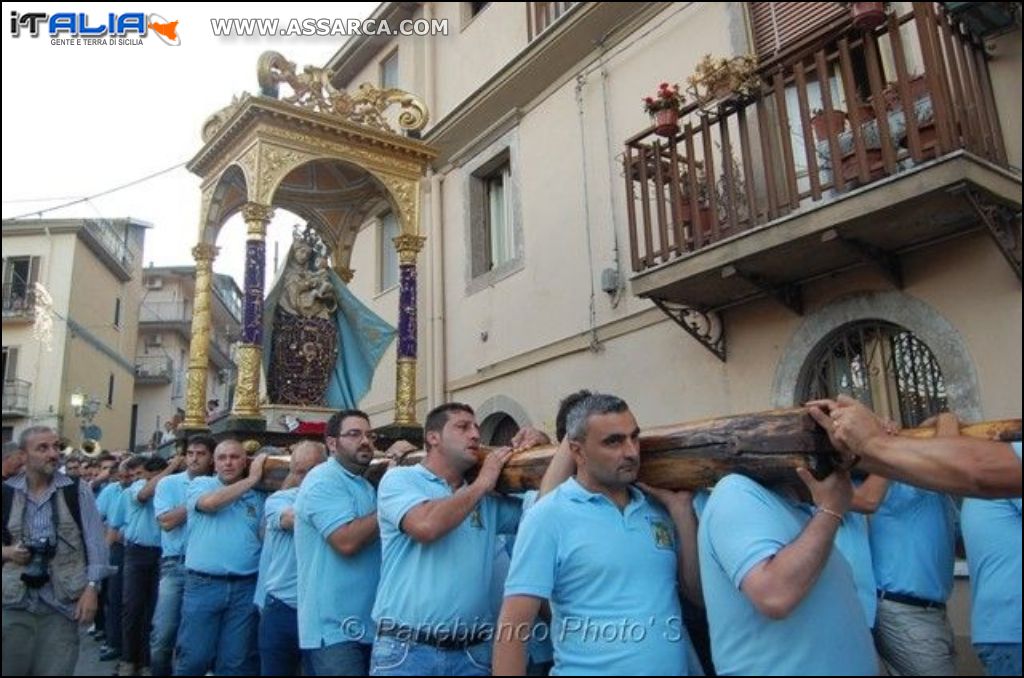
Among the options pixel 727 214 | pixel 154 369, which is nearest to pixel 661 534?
pixel 727 214

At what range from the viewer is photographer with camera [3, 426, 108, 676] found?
4047 millimetres

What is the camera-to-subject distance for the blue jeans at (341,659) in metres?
3.53

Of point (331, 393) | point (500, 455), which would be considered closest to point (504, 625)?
point (500, 455)

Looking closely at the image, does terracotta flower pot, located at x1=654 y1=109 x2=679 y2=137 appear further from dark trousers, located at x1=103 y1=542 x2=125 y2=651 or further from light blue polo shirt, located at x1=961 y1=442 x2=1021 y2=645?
dark trousers, located at x1=103 y1=542 x2=125 y2=651

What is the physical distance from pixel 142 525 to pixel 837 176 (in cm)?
640

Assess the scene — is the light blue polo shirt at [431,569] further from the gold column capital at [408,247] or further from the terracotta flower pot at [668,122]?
the gold column capital at [408,247]

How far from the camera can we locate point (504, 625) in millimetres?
2365

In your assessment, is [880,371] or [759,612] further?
[880,371]

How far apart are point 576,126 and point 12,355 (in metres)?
24.2

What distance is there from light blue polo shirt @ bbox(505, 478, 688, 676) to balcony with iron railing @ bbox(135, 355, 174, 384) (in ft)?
126

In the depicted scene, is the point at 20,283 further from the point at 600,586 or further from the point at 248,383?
the point at 600,586

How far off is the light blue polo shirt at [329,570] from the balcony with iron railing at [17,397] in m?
26.7

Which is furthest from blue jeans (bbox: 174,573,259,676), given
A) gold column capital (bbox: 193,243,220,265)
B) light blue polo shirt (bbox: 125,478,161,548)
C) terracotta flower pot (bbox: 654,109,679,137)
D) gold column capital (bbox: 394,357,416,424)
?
terracotta flower pot (bbox: 654,109,679,137)

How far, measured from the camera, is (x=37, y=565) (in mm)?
4125
